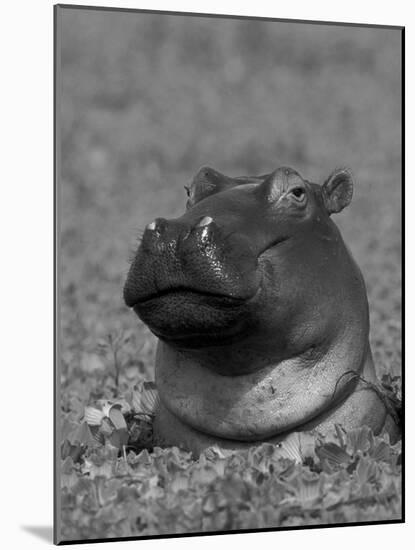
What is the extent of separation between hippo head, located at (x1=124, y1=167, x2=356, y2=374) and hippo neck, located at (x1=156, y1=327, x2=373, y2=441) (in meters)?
0.10

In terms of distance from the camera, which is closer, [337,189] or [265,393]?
[265,393]

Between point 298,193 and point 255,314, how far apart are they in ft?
2.41

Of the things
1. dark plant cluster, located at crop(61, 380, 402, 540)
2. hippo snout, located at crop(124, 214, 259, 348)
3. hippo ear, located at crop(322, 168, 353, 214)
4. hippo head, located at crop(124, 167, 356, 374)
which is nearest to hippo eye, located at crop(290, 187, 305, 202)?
hippo head, located at crop(124, 167, 356, 374)

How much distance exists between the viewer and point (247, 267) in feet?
23.0

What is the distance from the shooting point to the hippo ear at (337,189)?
789 cm

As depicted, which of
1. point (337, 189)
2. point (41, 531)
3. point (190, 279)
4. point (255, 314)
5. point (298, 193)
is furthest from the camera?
point (337, 189)

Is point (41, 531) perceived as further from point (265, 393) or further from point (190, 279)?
point (190, 279)

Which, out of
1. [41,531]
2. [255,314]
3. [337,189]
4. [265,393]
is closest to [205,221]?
[255,314]

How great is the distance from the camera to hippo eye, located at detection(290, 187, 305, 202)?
24.6 feet

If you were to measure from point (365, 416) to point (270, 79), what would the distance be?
2981 mm

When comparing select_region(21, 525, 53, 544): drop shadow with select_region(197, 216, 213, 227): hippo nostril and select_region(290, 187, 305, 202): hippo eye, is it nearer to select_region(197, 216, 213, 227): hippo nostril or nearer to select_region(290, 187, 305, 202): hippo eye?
select_region(197, 216, 213, 227): hippo nostril

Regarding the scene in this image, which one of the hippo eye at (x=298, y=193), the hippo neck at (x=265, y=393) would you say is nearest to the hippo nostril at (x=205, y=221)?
the hippo eye at (x=298, y=193)

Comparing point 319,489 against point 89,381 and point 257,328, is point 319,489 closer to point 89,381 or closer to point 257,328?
point 257,328

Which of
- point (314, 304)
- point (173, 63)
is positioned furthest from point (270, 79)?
point (314, 304)
